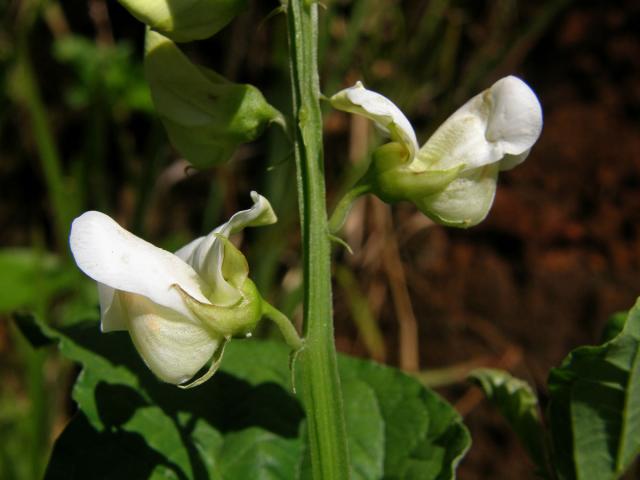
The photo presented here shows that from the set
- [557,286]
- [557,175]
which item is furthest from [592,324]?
[557,175]

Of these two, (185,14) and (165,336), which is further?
(185,14)

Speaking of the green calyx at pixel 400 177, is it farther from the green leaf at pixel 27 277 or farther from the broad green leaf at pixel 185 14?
the green leaf at pixel 27 277

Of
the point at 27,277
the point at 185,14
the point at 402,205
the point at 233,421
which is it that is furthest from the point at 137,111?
the point at 185,14

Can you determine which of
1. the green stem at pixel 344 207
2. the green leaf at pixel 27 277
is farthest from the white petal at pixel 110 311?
the green leaf at pixel 27 277

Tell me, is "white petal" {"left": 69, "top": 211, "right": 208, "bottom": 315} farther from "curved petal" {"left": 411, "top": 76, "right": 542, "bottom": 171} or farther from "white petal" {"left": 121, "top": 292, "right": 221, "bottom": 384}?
"curved petal" {"left": 411, "top": 76, "right": 542, "bottom": 171}

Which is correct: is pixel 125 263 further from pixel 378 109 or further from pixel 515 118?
pixel 515 118

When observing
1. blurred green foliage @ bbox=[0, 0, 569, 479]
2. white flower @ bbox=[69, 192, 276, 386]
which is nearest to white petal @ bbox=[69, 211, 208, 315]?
white flower @ bbox=[69, 192, 276, 386]
